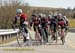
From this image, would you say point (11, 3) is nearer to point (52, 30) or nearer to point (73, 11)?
point (52, 30)

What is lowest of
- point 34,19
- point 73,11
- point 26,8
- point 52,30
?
point 73,11

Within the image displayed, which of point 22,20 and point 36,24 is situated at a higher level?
point 22,20

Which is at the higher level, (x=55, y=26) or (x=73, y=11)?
(x=55, y=26)

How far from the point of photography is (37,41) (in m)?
21.3

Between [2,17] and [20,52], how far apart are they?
146 ft

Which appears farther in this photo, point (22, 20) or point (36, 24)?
point (36, 24)

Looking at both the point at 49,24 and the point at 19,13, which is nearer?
the point at 19,13

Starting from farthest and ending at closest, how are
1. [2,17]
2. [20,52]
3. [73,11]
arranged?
[73,11], [2,17], [20,52]

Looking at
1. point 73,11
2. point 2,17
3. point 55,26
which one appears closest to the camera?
point 55,26

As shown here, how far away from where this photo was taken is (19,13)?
18.8m

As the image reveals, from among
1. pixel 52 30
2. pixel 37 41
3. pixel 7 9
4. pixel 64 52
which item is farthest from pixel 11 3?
pixel 64 52

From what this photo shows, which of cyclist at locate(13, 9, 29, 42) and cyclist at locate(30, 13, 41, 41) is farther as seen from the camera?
cyclist at locate(30, 13, 41, 41)

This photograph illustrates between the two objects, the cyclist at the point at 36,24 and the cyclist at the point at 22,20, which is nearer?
the cyclist at the point at 22,20

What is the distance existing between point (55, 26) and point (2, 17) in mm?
36059
